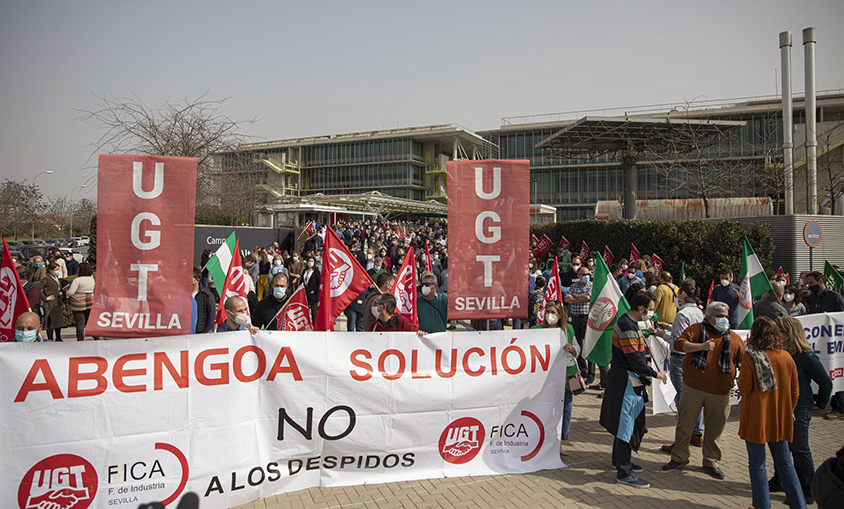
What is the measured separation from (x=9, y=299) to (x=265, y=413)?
3031mm

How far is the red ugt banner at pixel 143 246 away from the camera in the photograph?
4777 mm

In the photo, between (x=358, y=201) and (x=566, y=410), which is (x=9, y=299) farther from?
(x=358, y=201)

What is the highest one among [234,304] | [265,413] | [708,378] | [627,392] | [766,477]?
[234,304]

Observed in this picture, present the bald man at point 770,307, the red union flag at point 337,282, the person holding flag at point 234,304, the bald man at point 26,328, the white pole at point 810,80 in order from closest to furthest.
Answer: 1. the bald man at point 26,328
2. the person holding flag at point 234,304
3. the red union flag at point 337,282
4. the bald man at point 770,307
5. the white pole at point 810,80

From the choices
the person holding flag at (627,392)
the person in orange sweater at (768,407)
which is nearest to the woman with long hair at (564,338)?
the person holding flag at (627,392)

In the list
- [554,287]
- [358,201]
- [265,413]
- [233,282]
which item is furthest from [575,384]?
[358,201]

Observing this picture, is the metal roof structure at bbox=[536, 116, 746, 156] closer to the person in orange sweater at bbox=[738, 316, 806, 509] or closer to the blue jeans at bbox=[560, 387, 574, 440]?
the blue jeans at bbox=[560, 387, 574, 440]

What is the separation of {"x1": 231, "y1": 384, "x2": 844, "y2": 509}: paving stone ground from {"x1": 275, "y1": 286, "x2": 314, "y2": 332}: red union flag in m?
2.46

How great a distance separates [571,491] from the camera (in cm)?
511

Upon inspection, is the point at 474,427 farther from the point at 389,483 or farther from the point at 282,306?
the point at 282,306

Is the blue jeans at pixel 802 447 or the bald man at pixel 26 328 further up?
the bald man at pixel 26 328

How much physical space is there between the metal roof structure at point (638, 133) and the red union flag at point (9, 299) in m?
30.0

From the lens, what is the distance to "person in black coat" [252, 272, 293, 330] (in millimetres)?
7281

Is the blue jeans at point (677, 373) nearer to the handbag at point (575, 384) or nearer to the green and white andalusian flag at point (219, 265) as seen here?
the handbag at point (575, 384)
